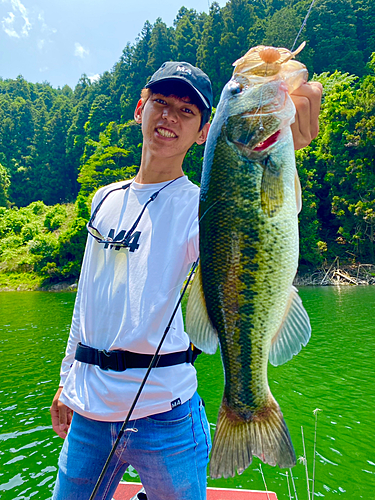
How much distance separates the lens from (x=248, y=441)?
1.23 m

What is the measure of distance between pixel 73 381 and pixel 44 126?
72.0 metres

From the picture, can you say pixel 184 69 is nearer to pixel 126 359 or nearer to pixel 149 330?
pixel 149 330

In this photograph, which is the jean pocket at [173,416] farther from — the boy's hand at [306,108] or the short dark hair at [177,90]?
the short dark hair at [177,90]

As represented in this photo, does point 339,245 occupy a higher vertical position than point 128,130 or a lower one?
lower

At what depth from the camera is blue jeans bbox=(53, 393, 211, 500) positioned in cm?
144

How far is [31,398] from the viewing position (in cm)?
809

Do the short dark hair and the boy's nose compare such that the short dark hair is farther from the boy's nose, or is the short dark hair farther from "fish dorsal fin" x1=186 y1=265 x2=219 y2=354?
"fish dorsal fin" x1=186 y1=265 x2=219 y2=354

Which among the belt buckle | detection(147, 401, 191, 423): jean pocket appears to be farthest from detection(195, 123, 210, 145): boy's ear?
detection(147, 401, 191, 423): jean pocket

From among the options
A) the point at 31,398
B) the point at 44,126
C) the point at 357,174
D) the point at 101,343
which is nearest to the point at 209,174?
the point at 101,343

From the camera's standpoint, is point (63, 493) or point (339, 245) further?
point (339, 245)

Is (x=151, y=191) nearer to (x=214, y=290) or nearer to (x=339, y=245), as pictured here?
(x=214, y=290)

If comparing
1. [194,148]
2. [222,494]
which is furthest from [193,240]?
[194,148]

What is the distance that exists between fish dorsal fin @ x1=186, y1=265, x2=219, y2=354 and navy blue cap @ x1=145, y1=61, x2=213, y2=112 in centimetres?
92

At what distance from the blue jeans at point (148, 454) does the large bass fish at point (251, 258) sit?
0.29 m
